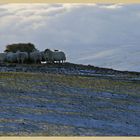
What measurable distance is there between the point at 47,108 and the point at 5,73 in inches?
15.2

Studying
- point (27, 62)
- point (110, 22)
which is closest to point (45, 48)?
point (27, 62)

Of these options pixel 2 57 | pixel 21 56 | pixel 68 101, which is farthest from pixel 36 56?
pixel 68 101

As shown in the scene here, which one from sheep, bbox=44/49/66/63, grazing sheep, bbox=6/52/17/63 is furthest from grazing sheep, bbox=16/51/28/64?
sheep, bbox=44/49/66/63

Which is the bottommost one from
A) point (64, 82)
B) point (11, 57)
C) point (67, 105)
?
point (67, 105)

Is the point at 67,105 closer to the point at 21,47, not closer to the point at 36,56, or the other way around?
the point at 36,56

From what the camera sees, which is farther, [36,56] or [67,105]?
[36,56]

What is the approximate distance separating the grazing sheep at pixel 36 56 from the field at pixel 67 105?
0.12m

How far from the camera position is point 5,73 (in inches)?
183

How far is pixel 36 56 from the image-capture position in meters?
4.73

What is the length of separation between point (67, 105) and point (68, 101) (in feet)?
0.11

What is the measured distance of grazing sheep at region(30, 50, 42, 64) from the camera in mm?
4695

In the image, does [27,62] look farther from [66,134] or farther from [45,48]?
[66,134]

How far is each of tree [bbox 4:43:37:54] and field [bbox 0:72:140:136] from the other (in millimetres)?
164

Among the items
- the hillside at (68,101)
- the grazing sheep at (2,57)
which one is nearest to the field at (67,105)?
the hillside at (68,101)
